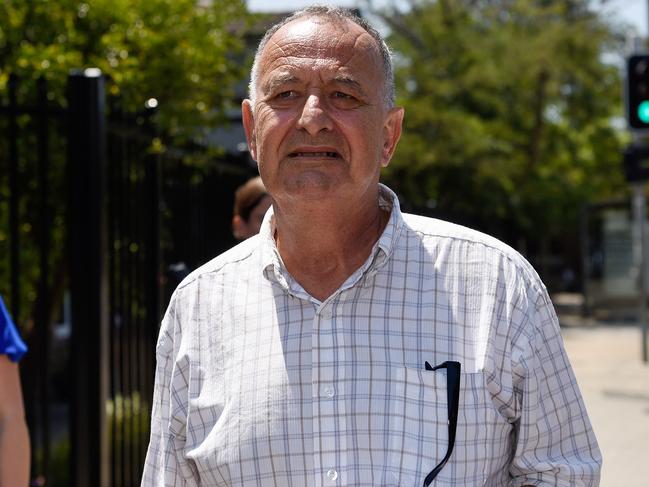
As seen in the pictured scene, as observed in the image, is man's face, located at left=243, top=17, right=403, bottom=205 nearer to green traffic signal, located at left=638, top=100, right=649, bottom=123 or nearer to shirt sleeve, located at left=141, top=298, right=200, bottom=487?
shirt sleeve, located at left=141, top=298, right=200, bottom=487

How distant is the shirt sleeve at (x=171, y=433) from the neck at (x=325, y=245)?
296 millimetres

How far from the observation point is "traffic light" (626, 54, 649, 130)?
39.7ft

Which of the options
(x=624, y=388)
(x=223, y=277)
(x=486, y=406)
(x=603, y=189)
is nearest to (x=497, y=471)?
(x=486, y=406)

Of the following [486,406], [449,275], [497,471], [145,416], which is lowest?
[145,416]

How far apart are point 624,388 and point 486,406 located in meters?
11.2

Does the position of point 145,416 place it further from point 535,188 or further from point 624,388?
point 535,188

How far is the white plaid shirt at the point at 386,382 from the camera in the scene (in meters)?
1.99

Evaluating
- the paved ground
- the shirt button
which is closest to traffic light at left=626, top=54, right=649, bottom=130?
the paved ground

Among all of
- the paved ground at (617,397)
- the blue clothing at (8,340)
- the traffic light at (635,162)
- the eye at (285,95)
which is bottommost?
the paved ground at (617,397)

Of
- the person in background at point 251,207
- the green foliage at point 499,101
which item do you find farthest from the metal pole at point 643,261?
the person in background at point 251,207

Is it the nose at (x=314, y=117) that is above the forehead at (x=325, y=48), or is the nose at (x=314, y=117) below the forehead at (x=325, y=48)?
below

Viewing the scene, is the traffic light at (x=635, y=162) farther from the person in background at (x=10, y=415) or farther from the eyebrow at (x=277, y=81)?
the eyebrow at (x=277, y=81)

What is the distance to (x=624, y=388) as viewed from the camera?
1259 cm

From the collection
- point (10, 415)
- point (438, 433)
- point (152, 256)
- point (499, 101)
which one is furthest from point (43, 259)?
point (499, 101)
